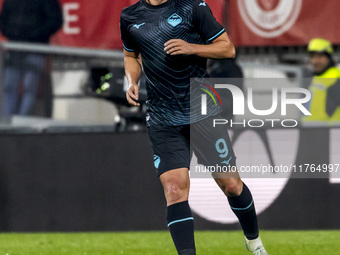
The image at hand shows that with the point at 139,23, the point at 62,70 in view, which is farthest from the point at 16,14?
the point at 139,23

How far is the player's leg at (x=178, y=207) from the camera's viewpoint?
506 centimetres

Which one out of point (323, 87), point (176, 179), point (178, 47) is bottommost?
point (323, 87)

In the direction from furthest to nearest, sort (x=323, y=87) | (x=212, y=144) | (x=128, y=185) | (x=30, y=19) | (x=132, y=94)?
1. (x=30, y=19)
2. (x=323, y=87)
3. (x=128, y=185)
4. (x=212, y=144)
5. (x=132, y=94)

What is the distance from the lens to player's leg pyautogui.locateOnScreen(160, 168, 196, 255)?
16.6 feet

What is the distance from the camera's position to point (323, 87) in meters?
8.41

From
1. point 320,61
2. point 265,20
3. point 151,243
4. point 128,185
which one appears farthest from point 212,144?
point 265,20

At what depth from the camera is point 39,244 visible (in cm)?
747

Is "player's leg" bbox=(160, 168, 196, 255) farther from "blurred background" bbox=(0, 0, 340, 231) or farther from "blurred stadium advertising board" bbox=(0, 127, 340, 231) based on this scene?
"blurred stadium advertising board" bbox=(0, 127, 340, 231)

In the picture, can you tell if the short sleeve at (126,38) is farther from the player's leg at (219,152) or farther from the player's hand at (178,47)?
the player's leg at (219,152)

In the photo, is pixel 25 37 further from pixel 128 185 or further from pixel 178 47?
pixel 178 47

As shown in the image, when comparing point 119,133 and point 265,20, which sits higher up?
point 265,20

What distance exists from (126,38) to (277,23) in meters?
4.49

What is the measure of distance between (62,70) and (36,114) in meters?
0.59

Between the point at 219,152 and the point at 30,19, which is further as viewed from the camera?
the point at 30,19
